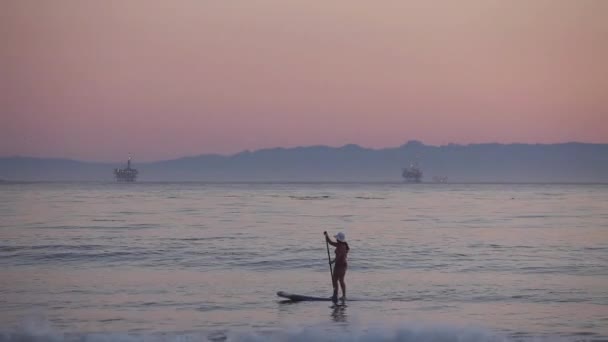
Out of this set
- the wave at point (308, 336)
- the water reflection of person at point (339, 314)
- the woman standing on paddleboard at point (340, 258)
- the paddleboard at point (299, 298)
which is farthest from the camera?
the paddleboard at point (299, 298)

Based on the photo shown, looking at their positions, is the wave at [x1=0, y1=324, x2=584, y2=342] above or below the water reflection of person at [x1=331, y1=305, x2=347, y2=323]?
above

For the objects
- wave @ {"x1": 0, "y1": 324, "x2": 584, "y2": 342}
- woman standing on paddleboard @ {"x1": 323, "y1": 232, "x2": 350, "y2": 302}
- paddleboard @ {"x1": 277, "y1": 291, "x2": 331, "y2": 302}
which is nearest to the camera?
wave @ {"x1": 0, "y1": 324, "x2": 584, "y2": 342}

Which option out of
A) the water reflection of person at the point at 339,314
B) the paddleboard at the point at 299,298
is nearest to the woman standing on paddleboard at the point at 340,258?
the paddleboard at the point at 299,298

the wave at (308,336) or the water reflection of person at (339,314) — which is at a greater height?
the wave at (308,336)

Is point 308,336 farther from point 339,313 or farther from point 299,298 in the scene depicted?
point 299,298

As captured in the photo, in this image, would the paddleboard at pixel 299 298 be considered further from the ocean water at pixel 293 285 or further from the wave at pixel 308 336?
the wave at pixel 308 336

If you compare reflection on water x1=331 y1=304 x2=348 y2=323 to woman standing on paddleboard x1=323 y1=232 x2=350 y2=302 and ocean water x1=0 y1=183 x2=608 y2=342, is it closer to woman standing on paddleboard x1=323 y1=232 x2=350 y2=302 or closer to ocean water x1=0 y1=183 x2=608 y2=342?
ocean water x1=0 y1=183 x2=608 y2=342

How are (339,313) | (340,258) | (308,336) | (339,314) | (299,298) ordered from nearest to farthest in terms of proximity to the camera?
(308,336) < (339,314) < (339,313) < (340,258) < (299,298)

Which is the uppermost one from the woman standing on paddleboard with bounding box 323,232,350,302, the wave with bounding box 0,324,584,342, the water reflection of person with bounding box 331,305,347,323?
the woman standing on paddleboard with bounding box 323,232,350,302

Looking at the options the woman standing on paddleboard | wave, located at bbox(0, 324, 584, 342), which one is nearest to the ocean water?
wave, located at bbox(0, 324, 584, 342)

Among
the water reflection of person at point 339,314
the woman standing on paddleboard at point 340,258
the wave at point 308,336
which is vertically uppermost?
the woman standing on paddleboard at point 340,258

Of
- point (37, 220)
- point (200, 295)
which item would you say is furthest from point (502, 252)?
point (37, 220)

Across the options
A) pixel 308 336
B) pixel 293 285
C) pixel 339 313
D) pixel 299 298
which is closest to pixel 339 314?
pixel 339 313

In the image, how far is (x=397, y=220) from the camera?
5659 cm
